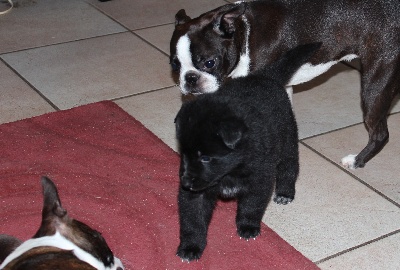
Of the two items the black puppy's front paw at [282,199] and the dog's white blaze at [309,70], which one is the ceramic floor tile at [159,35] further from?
the black puppy's front paw at [282,199]

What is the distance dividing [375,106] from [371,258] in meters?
0.99

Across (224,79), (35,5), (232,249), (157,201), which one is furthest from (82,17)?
(232,249)

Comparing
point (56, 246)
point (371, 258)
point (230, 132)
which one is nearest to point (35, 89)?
point (230, 132)

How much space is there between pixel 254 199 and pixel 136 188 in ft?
2.65

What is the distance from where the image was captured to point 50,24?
20.0 feet

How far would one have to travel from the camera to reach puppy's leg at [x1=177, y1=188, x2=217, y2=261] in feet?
10.7

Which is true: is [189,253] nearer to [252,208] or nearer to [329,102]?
[252,208]

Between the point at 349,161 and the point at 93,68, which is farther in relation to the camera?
the point at 93,68

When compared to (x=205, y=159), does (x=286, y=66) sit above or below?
above

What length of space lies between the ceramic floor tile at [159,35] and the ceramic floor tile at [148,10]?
10 cm

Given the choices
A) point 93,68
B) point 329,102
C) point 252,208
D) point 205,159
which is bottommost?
point 93,68

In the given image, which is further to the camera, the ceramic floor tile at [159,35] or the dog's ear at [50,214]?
the ceramic floor tile at [159,35]

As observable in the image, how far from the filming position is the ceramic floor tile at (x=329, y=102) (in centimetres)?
465

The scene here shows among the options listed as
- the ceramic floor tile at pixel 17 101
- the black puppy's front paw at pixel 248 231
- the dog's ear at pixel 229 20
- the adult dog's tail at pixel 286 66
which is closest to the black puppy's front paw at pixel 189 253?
the black puppy's front paw at pixel 248 231
